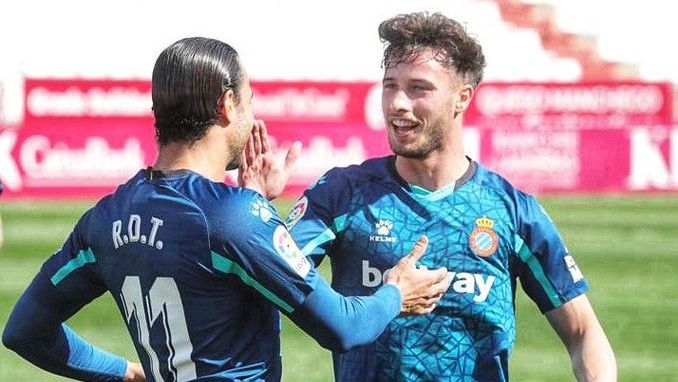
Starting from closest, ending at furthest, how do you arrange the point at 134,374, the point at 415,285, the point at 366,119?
the point at 415,285 → the point at 134,374 → the point at 366,119

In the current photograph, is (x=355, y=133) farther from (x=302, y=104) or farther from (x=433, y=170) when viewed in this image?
(x=433, y=170)

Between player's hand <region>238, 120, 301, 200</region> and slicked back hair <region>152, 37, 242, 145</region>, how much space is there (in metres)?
0.54

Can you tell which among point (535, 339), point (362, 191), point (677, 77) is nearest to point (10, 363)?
point (535, 339)

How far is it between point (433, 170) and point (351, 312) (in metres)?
1.04

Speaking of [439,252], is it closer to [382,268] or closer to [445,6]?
[382,268]

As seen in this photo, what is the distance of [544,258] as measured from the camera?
4484mm

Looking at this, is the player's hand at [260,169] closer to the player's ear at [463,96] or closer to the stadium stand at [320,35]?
the player's ear at [463,96]

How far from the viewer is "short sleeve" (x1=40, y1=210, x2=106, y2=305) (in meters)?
3.88

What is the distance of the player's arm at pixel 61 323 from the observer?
3938 mm

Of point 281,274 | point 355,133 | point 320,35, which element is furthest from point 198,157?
point 320,35

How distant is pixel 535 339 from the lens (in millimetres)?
9914

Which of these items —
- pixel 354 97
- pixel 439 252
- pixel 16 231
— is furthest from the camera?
pixel 354 97

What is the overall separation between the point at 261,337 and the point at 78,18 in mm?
22302

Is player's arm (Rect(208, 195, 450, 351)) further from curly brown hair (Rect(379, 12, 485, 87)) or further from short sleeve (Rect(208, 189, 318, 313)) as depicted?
curly brown hair (Rect(379, 12, 485, 87))
